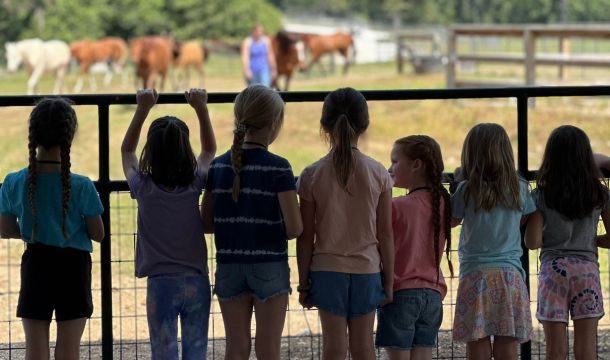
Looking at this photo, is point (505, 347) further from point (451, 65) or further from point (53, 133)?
point (451, 65)

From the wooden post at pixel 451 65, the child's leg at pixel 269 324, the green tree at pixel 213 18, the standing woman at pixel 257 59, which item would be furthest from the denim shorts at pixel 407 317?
the green tree at pixel 213 18

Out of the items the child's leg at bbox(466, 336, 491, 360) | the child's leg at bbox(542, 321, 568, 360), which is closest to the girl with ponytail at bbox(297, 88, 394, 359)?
the child's leg at bbox(466, 336, 491, 360)

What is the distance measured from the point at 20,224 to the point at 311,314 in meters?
3.91

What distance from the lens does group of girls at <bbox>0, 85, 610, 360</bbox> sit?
13.0ft

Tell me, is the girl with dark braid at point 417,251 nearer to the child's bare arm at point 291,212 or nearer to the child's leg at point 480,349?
the child's leg at point 480,349

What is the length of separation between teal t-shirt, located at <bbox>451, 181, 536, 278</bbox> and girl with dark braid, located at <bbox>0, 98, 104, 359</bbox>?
133 centimetres

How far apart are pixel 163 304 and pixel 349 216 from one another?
73 cm

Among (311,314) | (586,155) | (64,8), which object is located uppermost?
(64,8)

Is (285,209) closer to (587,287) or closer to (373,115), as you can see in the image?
(587,287)

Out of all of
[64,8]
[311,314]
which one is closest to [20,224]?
[311,314]

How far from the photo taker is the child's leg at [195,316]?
402 cm

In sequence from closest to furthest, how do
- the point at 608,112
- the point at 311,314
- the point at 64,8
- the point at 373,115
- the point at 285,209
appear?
the point at 285,209 → the point at 311,314 → the point at 608,112 → the point at 373,115 → the point at 64,8

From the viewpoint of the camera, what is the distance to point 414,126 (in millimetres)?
17375

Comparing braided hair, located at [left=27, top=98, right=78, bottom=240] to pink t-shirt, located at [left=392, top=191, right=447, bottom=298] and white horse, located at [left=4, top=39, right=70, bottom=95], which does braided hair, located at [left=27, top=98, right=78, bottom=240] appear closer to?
pink t-shirt, located at [left=392, top=191, right=447, bottom=298]
